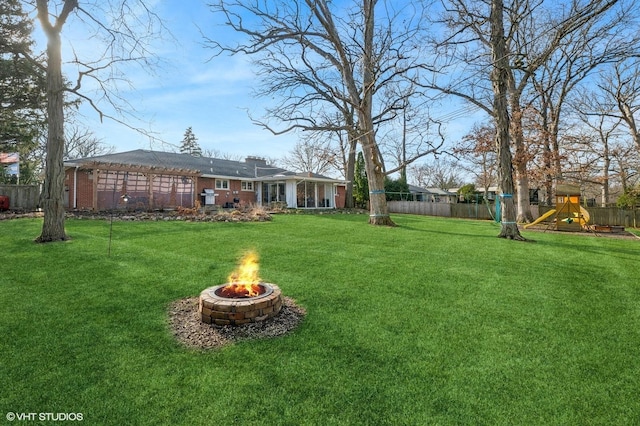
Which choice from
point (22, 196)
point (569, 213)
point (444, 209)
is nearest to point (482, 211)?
point (444, 209)

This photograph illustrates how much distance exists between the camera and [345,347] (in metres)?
2.84

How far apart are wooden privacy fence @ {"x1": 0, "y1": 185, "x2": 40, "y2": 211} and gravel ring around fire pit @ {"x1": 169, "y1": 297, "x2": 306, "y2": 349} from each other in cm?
1779

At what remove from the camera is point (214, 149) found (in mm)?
49125

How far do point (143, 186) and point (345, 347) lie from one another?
59.4 feet

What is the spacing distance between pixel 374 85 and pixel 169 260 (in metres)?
8.88

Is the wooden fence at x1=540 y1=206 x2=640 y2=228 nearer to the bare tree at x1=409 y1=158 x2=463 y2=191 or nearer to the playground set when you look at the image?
the playground set

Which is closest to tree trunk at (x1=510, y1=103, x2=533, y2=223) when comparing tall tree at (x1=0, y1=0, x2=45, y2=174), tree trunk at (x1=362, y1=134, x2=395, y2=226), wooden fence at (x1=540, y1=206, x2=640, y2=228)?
wooden fence at (x1=540, y1=206, x2=640, y2=228)

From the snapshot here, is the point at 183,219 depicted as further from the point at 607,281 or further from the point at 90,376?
the point at 607,281

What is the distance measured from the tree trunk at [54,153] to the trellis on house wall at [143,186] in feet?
23.3

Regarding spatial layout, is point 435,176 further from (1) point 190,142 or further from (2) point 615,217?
(1) point 190,142

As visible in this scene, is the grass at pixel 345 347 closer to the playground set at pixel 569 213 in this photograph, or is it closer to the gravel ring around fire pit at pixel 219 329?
the gravel ring around fire pit at pixel 219 329

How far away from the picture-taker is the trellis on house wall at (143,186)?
1555cm

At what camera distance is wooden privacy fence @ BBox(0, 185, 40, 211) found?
52.5 feet

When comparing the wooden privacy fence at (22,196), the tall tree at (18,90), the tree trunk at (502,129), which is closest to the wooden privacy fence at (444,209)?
the tree trunk at (502,129)
